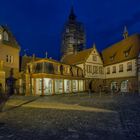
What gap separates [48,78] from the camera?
95.0ft

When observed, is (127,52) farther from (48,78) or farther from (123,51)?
(48,78)

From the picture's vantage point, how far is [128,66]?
3375cm

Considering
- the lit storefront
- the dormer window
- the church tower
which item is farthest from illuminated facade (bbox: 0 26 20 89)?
the church tower

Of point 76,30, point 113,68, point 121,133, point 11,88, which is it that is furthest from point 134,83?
point 76,30

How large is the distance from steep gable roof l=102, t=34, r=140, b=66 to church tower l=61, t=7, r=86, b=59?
2427cm

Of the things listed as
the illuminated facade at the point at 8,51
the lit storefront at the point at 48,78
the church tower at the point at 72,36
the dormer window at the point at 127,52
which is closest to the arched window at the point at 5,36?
the illuminated facade at the point at 8,51

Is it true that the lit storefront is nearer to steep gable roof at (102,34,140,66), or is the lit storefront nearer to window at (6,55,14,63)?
window at (6,55,14,63)

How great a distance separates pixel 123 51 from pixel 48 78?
17.4 metres

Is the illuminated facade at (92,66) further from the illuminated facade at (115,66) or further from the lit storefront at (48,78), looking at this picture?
the lit storefront at (48,78)

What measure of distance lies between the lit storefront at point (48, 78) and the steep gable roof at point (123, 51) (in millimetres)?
10886

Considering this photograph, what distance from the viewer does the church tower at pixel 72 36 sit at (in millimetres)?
67244

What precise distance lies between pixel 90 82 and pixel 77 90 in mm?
4845

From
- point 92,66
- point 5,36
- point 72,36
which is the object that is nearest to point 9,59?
point 5,36

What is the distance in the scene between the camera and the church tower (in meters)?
67.2
